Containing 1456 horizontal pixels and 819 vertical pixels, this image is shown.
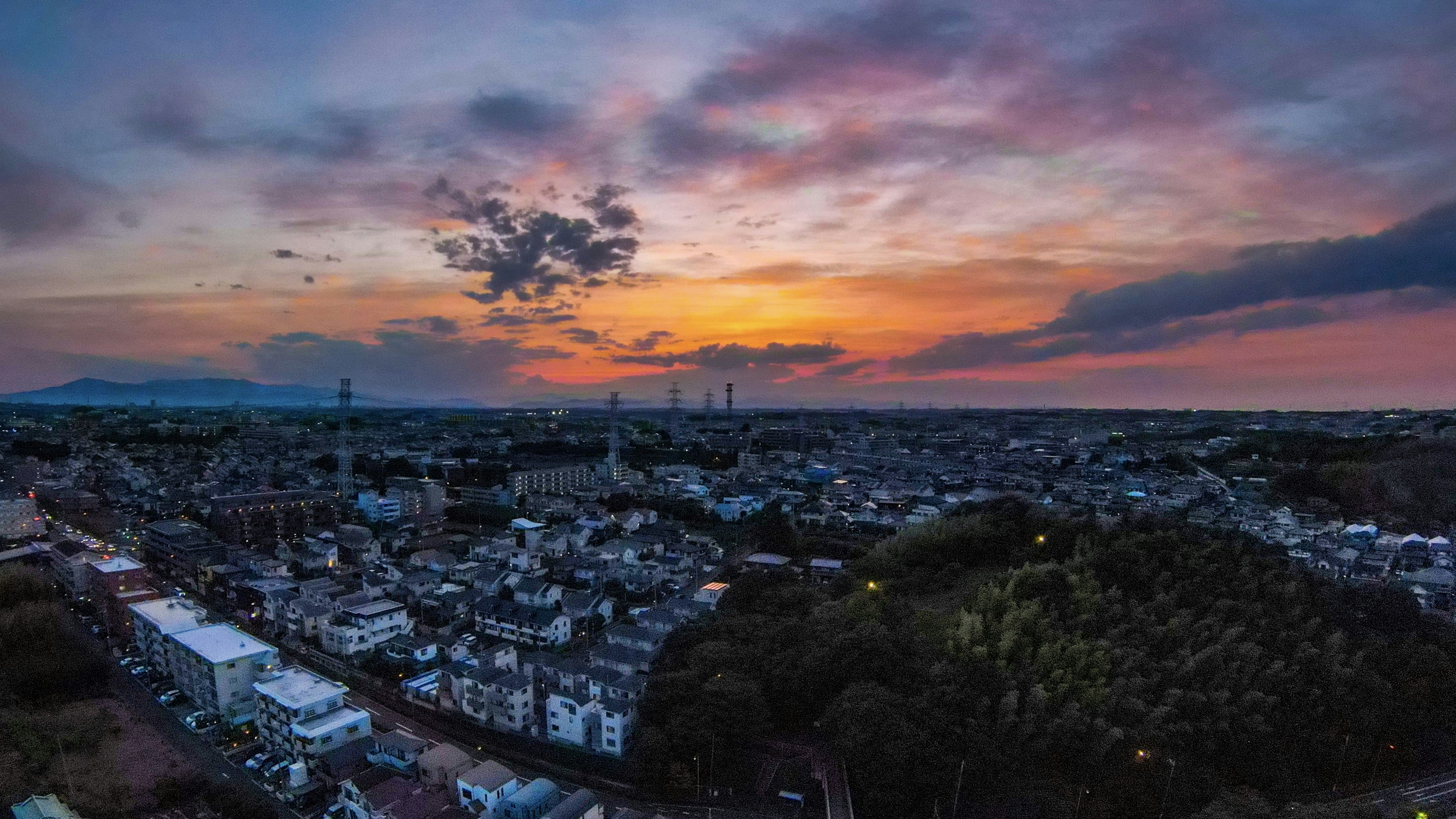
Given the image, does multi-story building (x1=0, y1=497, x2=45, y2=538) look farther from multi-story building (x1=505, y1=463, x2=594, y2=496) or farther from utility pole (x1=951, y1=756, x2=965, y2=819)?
utility pole (x1=951, y1=756, x2=965, y2=819)

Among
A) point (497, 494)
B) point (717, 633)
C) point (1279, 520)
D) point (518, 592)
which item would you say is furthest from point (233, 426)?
point (1279, 520)

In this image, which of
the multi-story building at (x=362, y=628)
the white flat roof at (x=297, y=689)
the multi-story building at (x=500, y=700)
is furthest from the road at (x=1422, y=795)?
the multi-story building at (x=362, y=628)

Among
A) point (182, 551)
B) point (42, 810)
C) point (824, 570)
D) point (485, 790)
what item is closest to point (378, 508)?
point (182, 551)

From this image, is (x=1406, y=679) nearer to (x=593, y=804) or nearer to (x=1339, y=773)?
(x=1339, y=773)

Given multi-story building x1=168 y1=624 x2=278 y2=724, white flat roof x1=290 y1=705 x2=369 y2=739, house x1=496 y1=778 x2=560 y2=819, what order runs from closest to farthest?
house x1=496 y1=778 x2=560 y2=819 → white flat roof x1=290 y1=705 x2=369 y2=739 → multi-story building x1=168 y1=624 x2=278 y2=724

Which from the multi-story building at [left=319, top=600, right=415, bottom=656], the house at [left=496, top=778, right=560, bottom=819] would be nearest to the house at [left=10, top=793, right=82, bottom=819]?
the house at [left=496, top=778, right=560, bottom=819]

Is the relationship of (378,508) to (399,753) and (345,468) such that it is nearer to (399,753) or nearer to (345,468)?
(345,468)

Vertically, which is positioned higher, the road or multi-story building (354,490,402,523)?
multi-story building (354,490,402,523)
